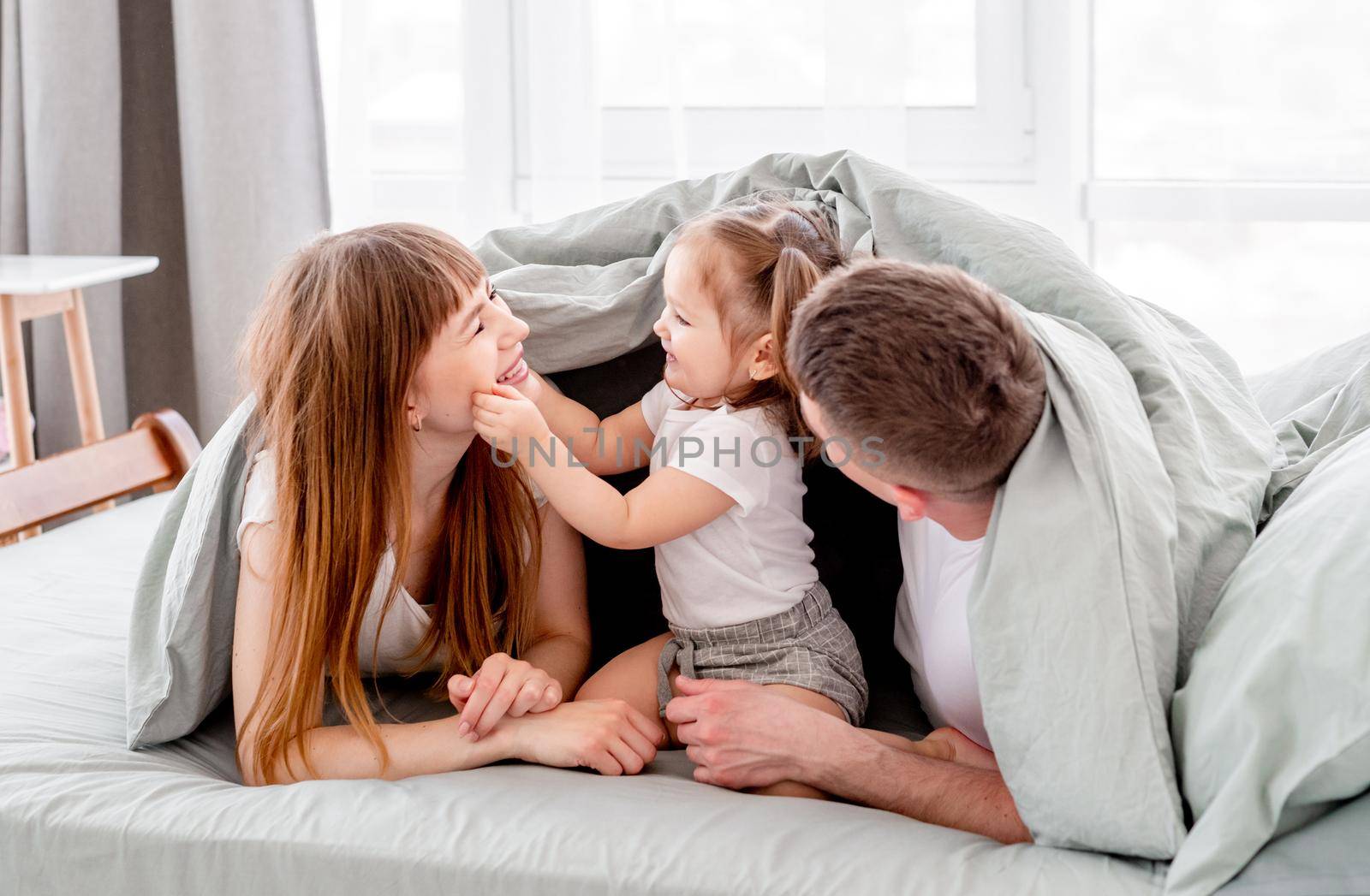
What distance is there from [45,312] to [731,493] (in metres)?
1.59

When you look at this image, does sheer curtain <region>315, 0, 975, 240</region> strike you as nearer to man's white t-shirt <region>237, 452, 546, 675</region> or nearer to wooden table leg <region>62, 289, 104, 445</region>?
wooden table leg <region>62, 289, 104, 445</region>

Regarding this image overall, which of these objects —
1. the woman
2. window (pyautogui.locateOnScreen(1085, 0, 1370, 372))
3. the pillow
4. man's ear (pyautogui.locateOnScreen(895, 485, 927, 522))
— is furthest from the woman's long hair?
window (pyautogui.locateOnScreen(1085, 0, 1370, 372))

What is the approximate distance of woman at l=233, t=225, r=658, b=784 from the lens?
1078 mm

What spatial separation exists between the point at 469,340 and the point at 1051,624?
58 centimetres

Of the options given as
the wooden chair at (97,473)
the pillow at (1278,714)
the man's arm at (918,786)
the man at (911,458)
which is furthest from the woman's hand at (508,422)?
the wooden chair at (97,473)

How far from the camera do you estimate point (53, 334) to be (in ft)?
8.45

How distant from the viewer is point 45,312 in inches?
86.0

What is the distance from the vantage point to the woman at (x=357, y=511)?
1078 millimetres

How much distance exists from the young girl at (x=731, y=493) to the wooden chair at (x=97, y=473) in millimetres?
875

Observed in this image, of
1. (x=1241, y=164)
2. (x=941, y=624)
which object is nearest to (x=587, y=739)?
(x=941, y=624)

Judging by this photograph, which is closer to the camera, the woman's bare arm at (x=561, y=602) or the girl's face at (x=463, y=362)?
the girl's face at (x=463, y=362)

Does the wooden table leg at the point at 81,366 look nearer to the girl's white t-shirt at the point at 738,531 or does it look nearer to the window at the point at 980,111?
the window at the point at 980,111

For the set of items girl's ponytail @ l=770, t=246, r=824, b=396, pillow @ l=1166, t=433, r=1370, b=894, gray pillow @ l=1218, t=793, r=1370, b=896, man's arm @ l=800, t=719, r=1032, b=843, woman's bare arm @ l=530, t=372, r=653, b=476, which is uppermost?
girl's ponytail @ l=770, t=246, r=824, b=396

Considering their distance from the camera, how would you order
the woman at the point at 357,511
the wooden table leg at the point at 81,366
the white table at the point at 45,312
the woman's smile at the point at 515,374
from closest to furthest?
the woman at the point at 357,511, the woman's smile at the point at 515,374, the white table at the point at 45,312, the wooden table leg at the point at 81,366
